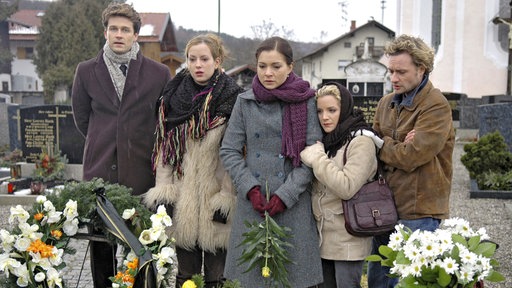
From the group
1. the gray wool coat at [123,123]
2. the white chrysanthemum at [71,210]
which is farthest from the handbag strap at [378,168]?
the white chrysanthemum at [71,210]

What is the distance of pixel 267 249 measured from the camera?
2.64 meters

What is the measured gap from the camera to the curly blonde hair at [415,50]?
2801 millimetres

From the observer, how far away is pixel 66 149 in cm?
912

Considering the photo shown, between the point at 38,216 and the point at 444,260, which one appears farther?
the point at 38,216

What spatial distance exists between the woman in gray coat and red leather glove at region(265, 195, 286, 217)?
0.01 metres

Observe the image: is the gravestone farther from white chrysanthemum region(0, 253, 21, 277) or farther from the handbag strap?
white chrysanthemum region(0, 253, 21, 277)

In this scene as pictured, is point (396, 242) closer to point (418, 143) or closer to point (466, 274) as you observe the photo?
point (466, 274)

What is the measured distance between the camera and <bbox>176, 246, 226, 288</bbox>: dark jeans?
11.0 ft

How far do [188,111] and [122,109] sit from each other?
0.56 metres

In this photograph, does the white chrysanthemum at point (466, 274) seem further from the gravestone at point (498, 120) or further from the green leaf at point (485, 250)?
the gravestone at point (498, 120)

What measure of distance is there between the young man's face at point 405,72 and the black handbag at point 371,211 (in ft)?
1.58

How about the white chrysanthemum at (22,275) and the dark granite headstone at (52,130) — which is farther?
the dark granite headstone at (52,130)

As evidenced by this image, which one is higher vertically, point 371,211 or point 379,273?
point 371,211

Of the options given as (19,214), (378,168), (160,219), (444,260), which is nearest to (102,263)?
(19,214)
